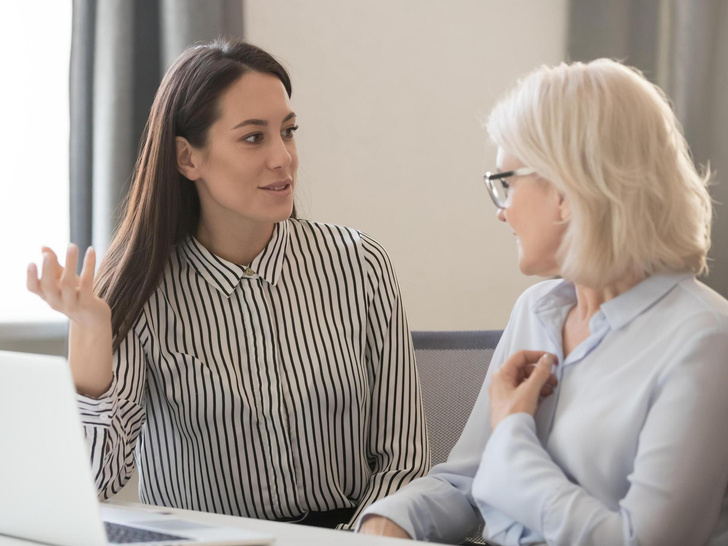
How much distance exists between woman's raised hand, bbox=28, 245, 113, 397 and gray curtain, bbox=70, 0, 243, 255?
112 centimetres

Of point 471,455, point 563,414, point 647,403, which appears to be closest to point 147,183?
point 471,455

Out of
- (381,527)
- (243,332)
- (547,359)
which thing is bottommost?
(381,527)

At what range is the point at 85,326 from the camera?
134cm

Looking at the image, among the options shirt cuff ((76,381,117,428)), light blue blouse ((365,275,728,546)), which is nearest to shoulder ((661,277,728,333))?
light blue blouse ((365,275,728,546))

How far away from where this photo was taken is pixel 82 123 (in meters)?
2.44

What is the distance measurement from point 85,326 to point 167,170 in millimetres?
374

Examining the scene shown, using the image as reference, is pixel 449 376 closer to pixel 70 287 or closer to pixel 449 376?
pixel 449 376

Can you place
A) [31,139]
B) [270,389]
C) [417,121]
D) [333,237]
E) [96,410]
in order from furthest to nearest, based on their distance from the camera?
[417,121], [31,139], [333,237], [270,389], [96,410]

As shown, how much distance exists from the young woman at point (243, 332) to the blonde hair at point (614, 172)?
58cm

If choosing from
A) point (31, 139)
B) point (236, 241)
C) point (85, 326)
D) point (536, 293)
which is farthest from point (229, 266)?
point (31, 139)

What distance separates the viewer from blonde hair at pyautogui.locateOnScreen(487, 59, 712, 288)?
1073mm

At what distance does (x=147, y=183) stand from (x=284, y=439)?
0.53 m

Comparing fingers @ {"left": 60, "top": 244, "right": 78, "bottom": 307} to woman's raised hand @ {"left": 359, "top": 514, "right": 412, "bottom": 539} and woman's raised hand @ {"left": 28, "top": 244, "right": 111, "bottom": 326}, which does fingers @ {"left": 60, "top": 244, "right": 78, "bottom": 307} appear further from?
woman's raised hand @ {"left": 359, "top": 514, "right": 412, "bottom": 539}

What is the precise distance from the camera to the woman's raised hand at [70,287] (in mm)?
1248
